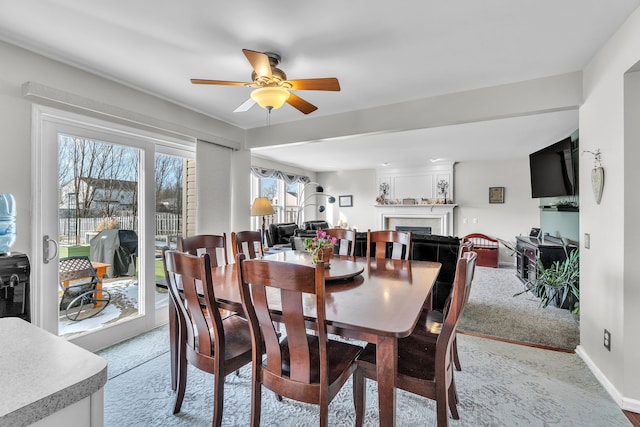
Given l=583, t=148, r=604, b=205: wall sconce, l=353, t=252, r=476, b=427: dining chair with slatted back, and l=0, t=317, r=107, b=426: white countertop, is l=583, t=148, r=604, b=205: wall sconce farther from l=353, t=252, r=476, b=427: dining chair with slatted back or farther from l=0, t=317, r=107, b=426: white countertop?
l=0, t=317, r=107, b=426: white countertop

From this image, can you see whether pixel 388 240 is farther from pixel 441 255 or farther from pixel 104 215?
pixel 104 215

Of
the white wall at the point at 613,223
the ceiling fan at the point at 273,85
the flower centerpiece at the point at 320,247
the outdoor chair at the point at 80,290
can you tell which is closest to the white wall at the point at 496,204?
the white wall at the point at 613,223

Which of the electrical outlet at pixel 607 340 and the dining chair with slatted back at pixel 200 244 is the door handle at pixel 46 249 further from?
the electrical outlet at pixel 607 340

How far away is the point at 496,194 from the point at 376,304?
651cm

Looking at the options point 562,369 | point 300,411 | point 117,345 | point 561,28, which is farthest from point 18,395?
A: point 562,369

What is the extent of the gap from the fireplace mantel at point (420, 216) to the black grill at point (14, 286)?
23.1ft

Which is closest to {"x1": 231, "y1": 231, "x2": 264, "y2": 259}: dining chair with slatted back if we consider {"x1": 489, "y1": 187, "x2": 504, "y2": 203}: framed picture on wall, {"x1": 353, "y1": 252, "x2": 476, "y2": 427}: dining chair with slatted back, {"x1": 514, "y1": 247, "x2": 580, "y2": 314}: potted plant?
{"x1": 353, "y1": 252, "x2": 476, "y2": 427}: dining chair with slatted back

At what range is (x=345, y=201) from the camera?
857 cm

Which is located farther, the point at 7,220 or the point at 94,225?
the point at 94,225

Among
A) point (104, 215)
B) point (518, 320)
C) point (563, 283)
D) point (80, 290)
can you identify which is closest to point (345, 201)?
point (518, 320)

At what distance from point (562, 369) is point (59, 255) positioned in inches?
160

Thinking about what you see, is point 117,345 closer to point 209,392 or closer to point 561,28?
point 209,392

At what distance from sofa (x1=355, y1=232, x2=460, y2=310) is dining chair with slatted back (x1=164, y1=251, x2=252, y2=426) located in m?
2.35

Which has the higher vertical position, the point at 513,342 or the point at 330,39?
the point at 330,39
